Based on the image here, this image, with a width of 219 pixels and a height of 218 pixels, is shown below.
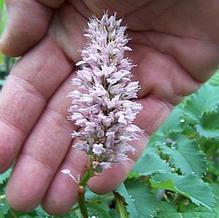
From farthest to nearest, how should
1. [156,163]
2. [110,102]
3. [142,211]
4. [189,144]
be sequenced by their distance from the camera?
1. [189,144]
2. [156,163]
3. [142,211]
4. [110,102]

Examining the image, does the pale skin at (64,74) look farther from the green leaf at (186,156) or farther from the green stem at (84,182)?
the green stem at (84,182)

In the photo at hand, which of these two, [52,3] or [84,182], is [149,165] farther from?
[52,3]

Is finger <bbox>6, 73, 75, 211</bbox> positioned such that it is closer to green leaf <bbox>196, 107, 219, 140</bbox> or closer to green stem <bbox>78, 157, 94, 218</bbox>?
green stem <bbox>78, 157, 94, 218</bbox>

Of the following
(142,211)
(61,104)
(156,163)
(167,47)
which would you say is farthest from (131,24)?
(142,211)

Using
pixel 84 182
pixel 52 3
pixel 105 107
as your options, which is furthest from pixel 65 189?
pixel 52 3

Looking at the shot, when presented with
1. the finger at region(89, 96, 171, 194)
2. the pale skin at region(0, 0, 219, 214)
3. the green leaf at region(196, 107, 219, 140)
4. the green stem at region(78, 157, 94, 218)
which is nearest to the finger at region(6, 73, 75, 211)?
the pale skin at region(0, 0, 219, 214)

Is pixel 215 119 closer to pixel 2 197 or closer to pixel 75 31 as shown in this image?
pixel 75 31

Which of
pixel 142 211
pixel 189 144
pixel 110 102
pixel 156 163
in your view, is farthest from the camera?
pixel 189 144
